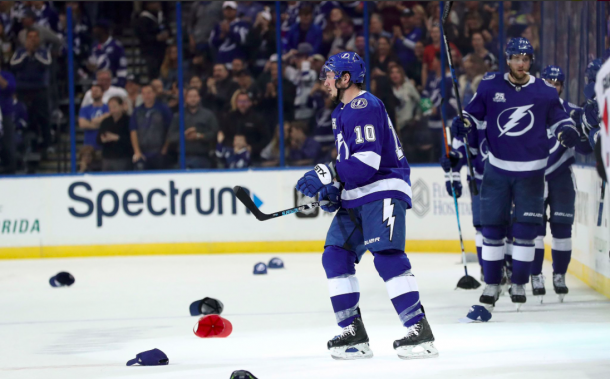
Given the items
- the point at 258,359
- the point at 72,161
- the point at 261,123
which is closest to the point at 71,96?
the point at 72,161

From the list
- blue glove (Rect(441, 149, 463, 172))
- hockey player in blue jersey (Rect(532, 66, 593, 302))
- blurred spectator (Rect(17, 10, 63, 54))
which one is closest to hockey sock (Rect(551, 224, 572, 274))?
hockey player in blue jersey (Rect(532, 66, 593, 302))

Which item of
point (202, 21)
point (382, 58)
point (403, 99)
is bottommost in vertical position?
point (403, 99)

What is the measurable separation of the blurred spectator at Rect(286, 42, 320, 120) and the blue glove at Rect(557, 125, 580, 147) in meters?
5.49

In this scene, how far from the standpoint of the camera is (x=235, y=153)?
1037 cm

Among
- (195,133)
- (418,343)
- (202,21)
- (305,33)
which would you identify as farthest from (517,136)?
(202,21)

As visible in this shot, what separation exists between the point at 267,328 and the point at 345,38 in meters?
6.22

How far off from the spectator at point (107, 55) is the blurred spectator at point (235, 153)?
1547 millimetres

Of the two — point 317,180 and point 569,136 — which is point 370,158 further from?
point 569,136

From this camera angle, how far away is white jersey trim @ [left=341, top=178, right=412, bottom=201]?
4137 millimetres

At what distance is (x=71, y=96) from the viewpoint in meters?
10.0

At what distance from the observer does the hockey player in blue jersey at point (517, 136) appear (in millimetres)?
5336

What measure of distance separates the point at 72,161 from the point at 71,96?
71 centimetres

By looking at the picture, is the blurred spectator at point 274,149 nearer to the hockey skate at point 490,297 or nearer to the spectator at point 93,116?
the spectator at point 93,116

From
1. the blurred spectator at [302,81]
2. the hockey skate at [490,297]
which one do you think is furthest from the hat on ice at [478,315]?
the blurred spectator at [302,81]
